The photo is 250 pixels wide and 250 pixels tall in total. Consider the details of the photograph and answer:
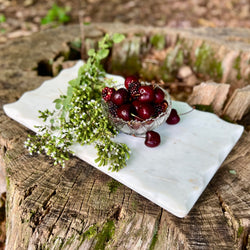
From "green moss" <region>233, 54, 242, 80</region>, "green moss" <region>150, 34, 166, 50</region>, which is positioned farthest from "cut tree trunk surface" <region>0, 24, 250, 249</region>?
"green moss" <region>150, 34, 166, 50</region>

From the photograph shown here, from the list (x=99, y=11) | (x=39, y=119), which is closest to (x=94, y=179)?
(x=39, y=119)

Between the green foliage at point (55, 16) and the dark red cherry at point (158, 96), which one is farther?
the green foliage at point (55, 16)

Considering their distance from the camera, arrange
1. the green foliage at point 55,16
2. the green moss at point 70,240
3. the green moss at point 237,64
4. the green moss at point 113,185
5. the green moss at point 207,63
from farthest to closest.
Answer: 1. the green foliage at point 55,16
2. the green moss at point 207,63
3. the green moss at point 237,64
4. the green moss at point 113,185
5. the green moss at point 70,240

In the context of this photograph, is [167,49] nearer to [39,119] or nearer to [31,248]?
[39,119]

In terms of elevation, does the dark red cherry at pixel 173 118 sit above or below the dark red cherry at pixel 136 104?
below

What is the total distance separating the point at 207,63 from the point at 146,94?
4.89 ft

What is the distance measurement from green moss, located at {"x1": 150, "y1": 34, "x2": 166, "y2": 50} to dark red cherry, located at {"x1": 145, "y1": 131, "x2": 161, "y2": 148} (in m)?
1.66

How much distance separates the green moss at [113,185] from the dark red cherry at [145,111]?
385 millimetres

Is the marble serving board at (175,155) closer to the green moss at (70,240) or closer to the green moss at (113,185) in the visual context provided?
the green moss at (113,185)

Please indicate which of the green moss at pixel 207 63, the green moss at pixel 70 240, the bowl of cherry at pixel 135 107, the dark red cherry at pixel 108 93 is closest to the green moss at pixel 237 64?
the green moss at pixel 207 63

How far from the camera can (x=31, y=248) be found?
1239mm

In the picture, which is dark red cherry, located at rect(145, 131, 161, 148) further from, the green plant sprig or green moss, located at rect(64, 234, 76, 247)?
green moss, located at rect(64, 234, 76, 247)

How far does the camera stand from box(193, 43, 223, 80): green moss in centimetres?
256

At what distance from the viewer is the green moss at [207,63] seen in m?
2.56
